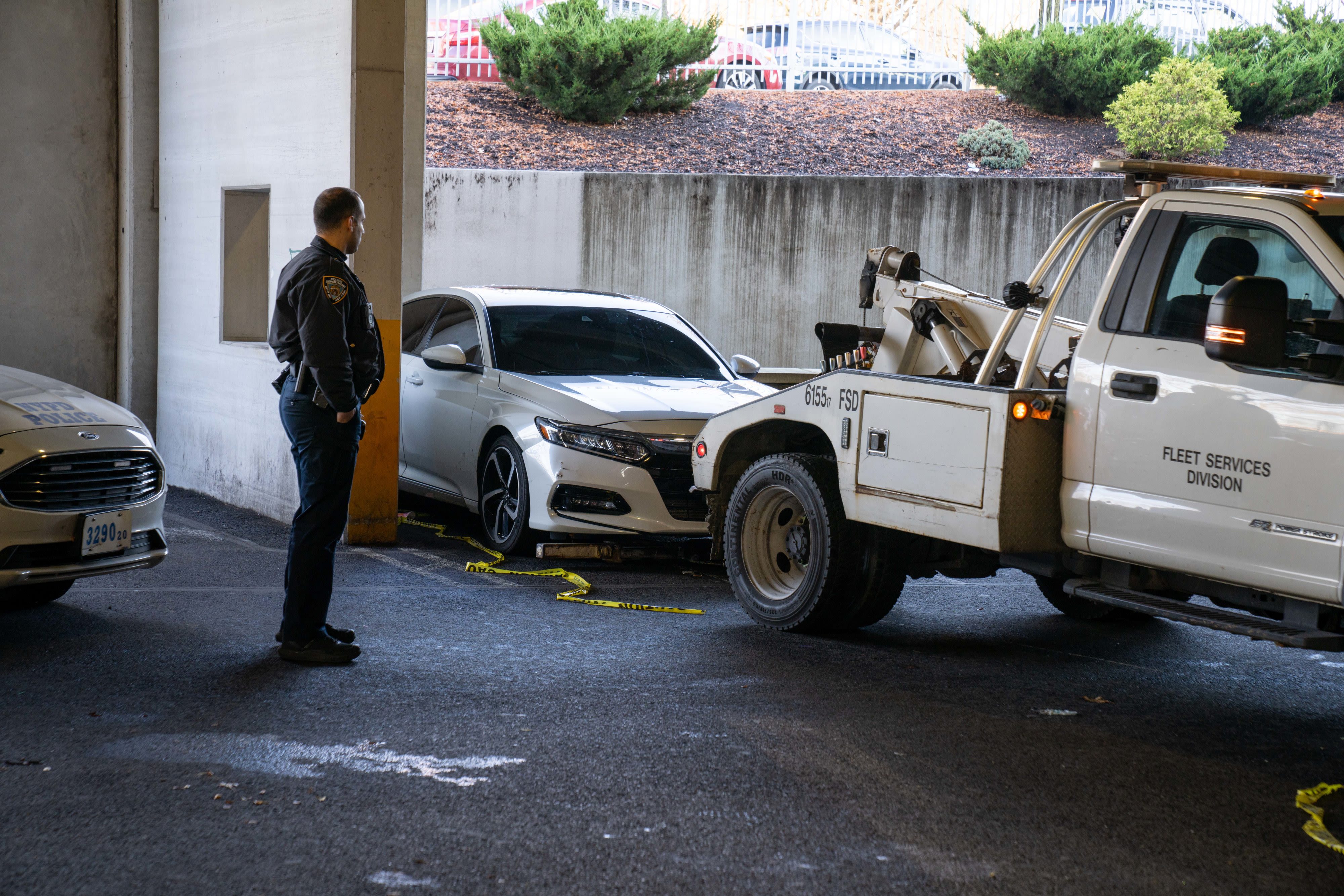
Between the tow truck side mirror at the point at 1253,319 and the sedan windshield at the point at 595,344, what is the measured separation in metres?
4.94

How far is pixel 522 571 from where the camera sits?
26.3 feet

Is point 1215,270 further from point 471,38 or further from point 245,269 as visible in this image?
point 471,38

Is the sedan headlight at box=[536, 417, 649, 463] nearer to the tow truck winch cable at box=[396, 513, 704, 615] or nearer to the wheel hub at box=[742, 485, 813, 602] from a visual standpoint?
the tow truck winch cable at box=[396, 513, 704, 615]

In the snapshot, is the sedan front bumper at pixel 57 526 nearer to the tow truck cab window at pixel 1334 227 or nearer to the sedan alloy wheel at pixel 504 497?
the sedan alloy wheel at pixel 504 497

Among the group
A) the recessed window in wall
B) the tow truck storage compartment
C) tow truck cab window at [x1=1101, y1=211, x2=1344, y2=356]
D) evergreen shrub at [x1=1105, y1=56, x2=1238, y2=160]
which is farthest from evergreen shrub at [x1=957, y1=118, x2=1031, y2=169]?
tow truck cab window at [x1=1101, y1=211, x2=1344, y2=356]

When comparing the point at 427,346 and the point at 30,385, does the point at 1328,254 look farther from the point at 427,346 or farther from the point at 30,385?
the point at 427,346

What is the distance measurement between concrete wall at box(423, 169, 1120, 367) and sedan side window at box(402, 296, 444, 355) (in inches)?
223

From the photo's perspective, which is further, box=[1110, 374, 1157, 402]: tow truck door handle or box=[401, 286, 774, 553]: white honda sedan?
box=[401, 286, 774, 553]: white honda sedan

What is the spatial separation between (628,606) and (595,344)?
2635mm

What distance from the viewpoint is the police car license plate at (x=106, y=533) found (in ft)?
18.8

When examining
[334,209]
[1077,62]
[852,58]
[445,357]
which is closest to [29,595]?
[334,209]

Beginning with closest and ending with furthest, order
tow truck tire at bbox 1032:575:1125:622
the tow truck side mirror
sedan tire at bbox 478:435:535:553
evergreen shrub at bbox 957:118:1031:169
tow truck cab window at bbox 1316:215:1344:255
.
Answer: the tow truck side mirror, tow truck cab window at bbox 1316:215:1344:255, tow truck tire at bbox 1032:575:1125:622, sedan tire at bbox 478:435:535:553, evergreen shrub at bbox 957:118:1031:169

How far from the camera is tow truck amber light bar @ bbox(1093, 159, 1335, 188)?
18.2 feet

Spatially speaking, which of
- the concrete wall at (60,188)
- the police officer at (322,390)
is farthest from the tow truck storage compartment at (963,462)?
the concrete wall at (60,188)
